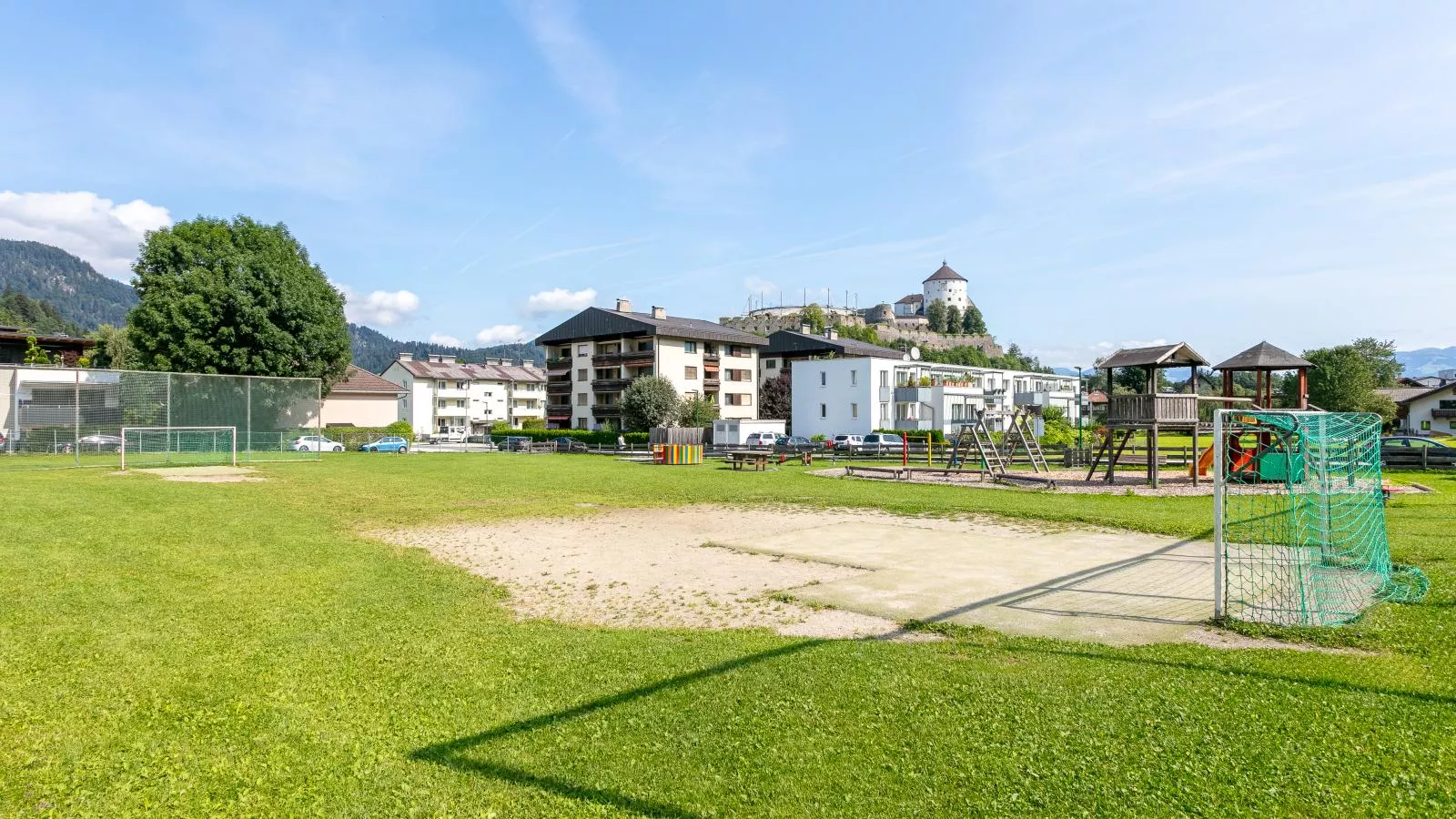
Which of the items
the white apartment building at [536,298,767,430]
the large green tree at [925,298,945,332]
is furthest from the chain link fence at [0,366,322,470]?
the large green tree at [925,298,945,332]

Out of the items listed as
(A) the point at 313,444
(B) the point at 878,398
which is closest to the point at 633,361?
(B) the point at 878,398

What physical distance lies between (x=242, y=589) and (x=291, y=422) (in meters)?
29.6

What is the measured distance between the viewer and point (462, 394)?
105m

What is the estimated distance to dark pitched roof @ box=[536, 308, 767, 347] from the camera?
7006 cm

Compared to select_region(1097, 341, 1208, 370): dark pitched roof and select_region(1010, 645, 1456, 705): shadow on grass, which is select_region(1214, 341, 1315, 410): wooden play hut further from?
select_region(1010, 645, 1456, 705): shadow on grass

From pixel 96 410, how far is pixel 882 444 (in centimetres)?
3786

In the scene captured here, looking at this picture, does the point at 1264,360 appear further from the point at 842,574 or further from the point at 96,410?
the point at 96,410

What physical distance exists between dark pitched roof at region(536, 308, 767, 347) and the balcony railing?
47.8 metres

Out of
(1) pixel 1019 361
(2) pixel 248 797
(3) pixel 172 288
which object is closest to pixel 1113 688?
(2) pixel 248 797

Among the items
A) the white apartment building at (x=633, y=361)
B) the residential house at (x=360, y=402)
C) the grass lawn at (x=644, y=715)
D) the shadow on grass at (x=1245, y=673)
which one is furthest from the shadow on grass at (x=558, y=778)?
the residential house at (x=360, y=402)

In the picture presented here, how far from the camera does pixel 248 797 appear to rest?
13.8 ft

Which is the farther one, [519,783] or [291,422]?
[291,422]

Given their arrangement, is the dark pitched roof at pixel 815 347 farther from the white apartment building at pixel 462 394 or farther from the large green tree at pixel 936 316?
the large green tree at pixel 936 316

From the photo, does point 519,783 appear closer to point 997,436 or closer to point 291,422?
point 291,422
